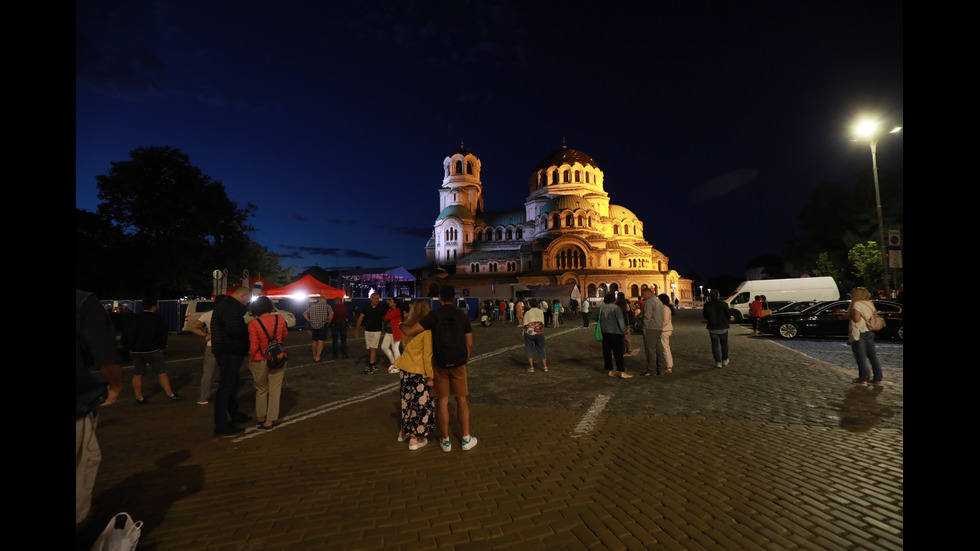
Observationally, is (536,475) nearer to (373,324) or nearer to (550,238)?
(373,324)

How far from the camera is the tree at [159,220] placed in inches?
1125

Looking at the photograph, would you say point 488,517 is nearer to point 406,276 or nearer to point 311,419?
point 311,419

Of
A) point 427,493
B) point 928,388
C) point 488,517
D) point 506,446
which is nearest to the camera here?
point 928,388

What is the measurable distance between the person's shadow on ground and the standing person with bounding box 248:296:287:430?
117 centimetres

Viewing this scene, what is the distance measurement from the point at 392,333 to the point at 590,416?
5329mm

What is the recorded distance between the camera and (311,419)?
584cm

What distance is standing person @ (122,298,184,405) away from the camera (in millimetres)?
6953

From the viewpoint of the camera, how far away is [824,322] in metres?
14.4

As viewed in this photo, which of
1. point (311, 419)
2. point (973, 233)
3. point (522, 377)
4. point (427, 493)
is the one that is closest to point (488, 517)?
point (427, 493)

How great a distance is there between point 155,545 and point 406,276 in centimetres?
6467

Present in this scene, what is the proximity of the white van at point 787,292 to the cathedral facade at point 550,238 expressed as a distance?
24.5 meters

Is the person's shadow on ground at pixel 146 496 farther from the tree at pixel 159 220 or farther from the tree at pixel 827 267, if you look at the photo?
the tree at pixel 827 267

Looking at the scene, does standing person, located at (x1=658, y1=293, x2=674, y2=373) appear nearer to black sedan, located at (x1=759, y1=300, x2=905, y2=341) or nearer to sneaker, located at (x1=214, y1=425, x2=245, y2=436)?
sneaker, located at (x1=214, y1=425, x2=245, y2=436)

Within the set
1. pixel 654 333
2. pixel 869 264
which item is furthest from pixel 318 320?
pixel 869 264
